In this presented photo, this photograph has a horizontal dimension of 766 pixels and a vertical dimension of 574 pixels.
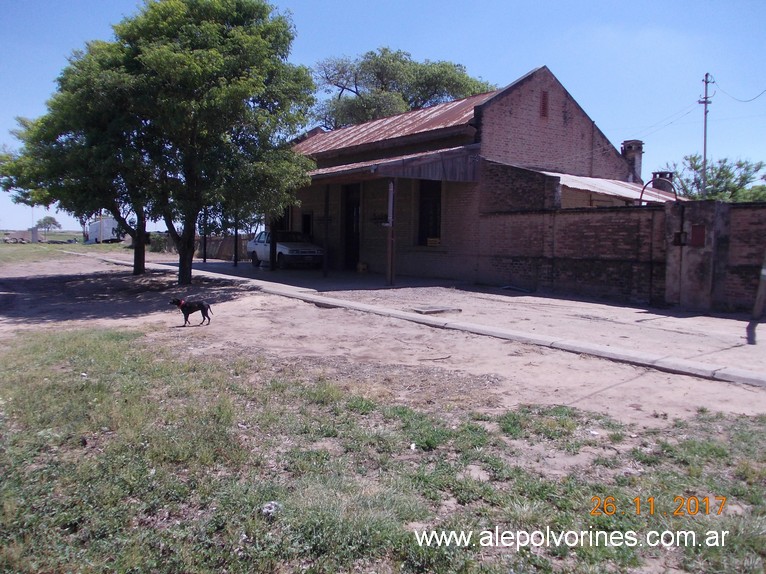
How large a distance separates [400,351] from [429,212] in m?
12.8

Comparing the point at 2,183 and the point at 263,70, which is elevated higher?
the point at 263,70

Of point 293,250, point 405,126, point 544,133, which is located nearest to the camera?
point 544,133

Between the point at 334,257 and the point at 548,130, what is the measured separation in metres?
9.96

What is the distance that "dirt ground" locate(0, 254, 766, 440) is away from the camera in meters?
6.28

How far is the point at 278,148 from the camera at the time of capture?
54.3 feet

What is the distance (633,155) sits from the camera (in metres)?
25.8

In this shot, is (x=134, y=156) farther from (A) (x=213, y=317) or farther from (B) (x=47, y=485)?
(B) (x=47, y=485)

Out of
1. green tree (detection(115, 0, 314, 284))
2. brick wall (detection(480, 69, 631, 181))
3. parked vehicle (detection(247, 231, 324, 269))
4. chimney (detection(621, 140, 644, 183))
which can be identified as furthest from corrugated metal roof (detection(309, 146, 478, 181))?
chimney (detection(621, 140, 644, 183))

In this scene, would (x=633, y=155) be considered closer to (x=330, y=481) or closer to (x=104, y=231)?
(x=330, y=481)

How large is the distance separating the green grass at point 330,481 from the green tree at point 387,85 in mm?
37542

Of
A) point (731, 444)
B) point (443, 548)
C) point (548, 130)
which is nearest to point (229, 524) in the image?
point (443, 548)

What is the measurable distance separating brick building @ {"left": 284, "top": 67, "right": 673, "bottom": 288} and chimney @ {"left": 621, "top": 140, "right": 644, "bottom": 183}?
44 millimetres

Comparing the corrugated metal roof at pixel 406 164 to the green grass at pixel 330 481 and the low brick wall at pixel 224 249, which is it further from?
the low brick wall at pixel 224 249

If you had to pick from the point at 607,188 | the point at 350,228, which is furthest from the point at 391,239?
the point at 607,188
